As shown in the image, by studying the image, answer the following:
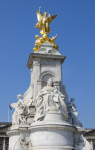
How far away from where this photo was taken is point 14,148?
1530cm

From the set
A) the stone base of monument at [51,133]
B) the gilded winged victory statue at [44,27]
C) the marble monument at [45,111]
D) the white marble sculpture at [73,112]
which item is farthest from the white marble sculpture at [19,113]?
the gilded winged victory statue at [44,27]

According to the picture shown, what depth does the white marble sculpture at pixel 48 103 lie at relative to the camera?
51.4 feet

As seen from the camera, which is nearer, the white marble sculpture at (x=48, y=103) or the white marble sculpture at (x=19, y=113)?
the white marble sculpture at (x=48, y=103)

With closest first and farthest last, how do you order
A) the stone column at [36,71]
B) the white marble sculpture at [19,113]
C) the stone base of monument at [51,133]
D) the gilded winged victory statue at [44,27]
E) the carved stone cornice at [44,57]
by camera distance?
the stone base of monument at [51,133] → the white marble sculpture at [19,113] → the stone column at [36,71] → the carved stone cornice at [44,57] → the gilded winged victory statue at [44,27]

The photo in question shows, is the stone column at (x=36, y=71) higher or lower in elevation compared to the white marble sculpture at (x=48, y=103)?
higher

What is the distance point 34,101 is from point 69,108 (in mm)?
3047

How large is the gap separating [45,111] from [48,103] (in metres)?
0.64

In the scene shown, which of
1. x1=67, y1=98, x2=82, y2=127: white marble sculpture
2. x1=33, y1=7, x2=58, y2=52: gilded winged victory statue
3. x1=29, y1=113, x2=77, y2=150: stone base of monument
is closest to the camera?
x1=29, y1=113, x2=77, y2=150: stone base of monument

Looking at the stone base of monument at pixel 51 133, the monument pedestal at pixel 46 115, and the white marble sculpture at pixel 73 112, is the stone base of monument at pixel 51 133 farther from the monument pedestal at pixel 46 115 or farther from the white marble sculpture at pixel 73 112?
the white marble sculpture at pixel 73 112

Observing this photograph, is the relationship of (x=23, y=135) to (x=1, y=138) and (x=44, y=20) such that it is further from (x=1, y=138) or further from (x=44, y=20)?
(x=1, y=138)

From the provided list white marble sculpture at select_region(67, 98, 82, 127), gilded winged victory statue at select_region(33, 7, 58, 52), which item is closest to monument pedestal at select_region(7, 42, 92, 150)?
white marble sculpture at select_region(67, 98, 82, 127)

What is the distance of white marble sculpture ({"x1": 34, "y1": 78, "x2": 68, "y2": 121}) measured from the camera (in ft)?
51.4

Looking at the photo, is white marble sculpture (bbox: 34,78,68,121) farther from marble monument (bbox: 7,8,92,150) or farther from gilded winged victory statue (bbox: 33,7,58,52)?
gilded winged victory statue (bbox: 33,7,58,52)

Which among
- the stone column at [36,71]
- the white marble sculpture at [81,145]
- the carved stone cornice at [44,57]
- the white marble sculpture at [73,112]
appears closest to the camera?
the white marble sculpture at [81,145]
